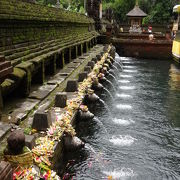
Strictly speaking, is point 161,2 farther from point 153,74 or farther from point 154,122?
point 154,122

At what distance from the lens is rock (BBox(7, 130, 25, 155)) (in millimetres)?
4020

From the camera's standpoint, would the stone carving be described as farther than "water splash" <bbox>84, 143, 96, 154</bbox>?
No

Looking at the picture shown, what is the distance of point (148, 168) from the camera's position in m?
6.52

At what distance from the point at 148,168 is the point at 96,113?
4.03m

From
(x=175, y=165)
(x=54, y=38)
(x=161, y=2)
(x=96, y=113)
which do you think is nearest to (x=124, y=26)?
(x=161, y=2)

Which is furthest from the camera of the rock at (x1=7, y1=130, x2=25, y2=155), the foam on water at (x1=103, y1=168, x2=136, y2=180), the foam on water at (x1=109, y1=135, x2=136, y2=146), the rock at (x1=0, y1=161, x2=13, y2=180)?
the foam on water at (x1=109, y1=135, x2=136, y2=146)

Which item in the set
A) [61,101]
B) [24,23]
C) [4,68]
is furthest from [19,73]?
[24,23]

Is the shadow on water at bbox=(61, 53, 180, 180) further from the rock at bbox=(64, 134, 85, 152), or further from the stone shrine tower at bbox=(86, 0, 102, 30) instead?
the stone shrine tower at bbox=(86, 0, 102, 30)

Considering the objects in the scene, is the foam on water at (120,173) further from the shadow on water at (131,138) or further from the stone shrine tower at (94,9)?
the stone shrine tower at (94,9)

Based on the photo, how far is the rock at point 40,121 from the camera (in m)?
5.54

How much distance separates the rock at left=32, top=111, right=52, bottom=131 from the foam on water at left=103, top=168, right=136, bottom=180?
1798 millimetres

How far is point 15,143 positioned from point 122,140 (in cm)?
453

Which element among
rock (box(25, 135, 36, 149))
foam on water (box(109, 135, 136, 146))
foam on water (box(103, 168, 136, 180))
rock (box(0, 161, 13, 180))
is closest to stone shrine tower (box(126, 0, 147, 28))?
foam on water (box(109, 135, 136, 146))

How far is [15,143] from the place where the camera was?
13.2ft
